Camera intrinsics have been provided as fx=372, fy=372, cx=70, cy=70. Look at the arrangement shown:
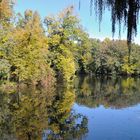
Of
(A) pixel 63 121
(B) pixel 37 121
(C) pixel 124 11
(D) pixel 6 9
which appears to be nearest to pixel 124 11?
(C) pixel 124 11

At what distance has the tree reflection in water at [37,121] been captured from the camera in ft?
60.4

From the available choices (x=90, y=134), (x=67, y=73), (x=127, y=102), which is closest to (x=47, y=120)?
(x=90, y=134)

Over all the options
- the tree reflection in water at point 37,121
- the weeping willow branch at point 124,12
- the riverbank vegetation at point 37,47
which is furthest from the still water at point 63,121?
the weeping willow branch at point 124,12

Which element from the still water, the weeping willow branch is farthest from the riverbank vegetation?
the weeping willow branch

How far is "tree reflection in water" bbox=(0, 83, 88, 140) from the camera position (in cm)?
1842

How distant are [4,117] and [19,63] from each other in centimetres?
2516

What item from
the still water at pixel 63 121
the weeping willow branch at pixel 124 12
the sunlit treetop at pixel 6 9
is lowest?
the still water at pixel 63 121

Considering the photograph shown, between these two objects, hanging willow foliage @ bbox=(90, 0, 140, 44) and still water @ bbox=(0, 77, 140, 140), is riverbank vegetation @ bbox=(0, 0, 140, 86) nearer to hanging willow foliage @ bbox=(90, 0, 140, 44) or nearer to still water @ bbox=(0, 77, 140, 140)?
still water @ bbox=(0, 77, 140, 140)

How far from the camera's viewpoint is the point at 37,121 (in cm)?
2203

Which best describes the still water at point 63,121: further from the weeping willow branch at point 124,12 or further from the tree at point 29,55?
the weeping willow branch at point 124,12

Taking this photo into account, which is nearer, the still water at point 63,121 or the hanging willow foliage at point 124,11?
the hanging willow foliage at point 124,11

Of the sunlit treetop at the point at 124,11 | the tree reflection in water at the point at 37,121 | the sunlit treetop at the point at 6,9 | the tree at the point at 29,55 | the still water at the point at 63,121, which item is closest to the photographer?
the sunlit treetop at the point at 124,11

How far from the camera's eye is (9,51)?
1785 inches

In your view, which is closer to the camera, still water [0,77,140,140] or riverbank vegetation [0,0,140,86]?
still water [0,77,140,140]
